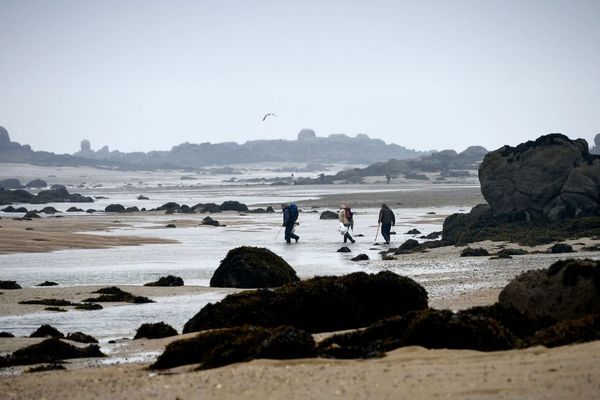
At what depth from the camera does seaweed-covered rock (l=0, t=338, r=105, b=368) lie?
11070 millimetres

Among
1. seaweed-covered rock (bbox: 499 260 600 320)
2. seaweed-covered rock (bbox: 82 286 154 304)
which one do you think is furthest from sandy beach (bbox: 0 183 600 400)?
seaweed-covered rock (bbox: 82 286 154 304)

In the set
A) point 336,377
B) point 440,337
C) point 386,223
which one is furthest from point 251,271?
point 386,223

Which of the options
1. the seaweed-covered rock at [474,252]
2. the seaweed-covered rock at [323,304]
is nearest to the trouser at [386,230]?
the seaweed-covered rock at [474,252]

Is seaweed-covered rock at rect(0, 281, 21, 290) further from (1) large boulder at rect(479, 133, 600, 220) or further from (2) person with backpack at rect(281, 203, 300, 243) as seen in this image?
(1) large boulder at rect(479, 133, 600, 220)

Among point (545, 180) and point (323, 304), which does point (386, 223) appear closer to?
point (545, 180)

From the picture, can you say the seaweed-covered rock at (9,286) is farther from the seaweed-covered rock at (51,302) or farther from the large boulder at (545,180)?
the large boulder at (545,180)

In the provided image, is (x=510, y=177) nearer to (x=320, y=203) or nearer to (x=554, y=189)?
(x=554, y=189)

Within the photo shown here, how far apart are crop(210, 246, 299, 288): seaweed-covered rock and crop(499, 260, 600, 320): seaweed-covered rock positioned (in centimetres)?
792

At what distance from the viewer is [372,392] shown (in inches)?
298

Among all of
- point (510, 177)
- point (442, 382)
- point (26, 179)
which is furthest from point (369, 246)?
point (26, 179)

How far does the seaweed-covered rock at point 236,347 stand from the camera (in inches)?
370

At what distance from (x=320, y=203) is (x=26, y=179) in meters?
88.3

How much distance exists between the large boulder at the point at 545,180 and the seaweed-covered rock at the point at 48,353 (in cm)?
2395

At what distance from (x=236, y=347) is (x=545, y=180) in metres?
26.0
